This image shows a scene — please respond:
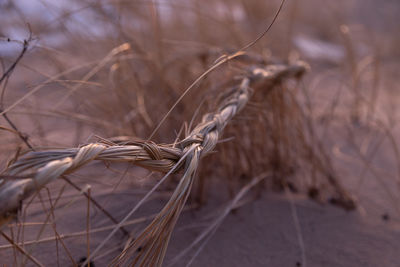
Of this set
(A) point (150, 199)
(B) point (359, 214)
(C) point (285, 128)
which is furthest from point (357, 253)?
(A) point (150, 199)

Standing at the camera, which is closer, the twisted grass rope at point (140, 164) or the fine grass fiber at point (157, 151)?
the twisted grass rope at point (140, 164)

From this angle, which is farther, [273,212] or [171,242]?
[273,212]

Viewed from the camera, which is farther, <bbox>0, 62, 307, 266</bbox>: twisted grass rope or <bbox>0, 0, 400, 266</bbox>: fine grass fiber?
<bbox>0, 0, 400, 266</bbox>: fine grass fiber

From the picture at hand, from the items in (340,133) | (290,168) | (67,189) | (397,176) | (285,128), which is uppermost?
(67,189)

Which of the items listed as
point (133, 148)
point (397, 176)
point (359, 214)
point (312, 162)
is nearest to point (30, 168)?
point (133, 148)

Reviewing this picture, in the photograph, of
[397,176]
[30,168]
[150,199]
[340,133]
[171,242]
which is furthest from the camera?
[340,133]

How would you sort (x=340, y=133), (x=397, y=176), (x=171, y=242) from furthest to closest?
(x=340, y=133)
(x=397, y=176)
(x=171, y=242)

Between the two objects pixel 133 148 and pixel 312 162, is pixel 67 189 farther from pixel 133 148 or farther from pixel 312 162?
pixel 312 162

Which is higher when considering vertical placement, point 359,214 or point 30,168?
point 30,168
